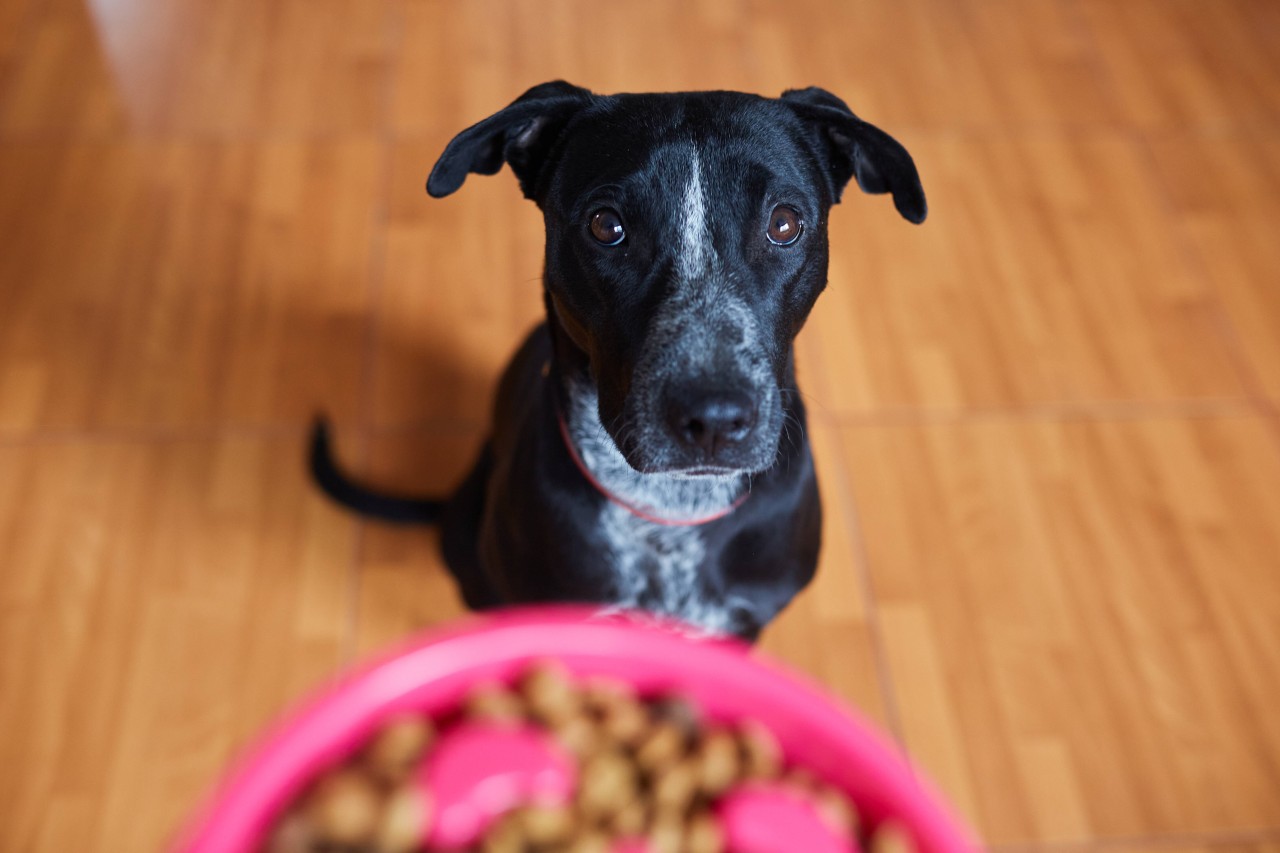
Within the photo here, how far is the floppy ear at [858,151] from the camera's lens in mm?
1357

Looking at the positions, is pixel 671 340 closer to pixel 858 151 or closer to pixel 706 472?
pixel 706 472

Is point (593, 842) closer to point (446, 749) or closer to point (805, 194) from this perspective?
point (446, 749)

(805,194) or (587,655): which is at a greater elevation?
(587,655)

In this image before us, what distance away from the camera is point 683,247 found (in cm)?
126

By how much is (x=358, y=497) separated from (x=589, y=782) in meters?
1.42

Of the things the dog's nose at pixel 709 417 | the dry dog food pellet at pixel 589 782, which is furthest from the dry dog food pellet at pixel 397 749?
the dog's nose at pixel 709 417

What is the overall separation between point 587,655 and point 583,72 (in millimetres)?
2451

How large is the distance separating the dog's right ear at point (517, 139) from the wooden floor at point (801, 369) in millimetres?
954

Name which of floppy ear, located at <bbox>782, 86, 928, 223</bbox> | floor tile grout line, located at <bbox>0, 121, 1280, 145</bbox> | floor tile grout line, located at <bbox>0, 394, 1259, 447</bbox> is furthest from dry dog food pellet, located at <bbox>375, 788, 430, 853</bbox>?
floor tile grout line, located at <bbox>0, 121, 1280, 145</bbox>

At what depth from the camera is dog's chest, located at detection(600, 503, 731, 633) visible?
1.48 m

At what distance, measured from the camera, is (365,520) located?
6.95ft

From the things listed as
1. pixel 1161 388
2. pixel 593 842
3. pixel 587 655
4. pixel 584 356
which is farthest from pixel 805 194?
pixel 1161 388

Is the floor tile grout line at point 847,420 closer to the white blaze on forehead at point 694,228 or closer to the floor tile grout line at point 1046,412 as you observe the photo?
the floor tile grout line at point 1046,412

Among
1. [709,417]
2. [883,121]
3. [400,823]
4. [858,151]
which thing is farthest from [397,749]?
[883,121]
